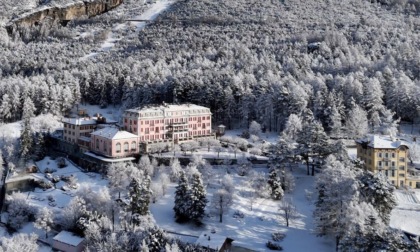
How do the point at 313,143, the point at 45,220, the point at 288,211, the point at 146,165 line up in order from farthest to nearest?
1. the point at 146,165
2. the point at 313,143
3. the point at 288,211
4. the point at 45,220

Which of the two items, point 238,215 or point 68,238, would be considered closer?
point 68,238

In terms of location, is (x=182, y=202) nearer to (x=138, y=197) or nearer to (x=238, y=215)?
(x=138, y=197)

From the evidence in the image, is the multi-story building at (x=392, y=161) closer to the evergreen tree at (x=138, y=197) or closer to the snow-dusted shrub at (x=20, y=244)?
the evergreen tree at (x=138, y=197)

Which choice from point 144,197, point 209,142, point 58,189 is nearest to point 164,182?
point 144,197

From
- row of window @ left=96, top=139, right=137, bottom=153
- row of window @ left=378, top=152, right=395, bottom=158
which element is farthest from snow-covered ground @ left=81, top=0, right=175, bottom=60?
row of window @ left=378, top=152, right=395, bottom=158

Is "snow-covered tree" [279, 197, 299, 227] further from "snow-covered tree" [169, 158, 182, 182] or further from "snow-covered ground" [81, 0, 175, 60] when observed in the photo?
"snow-covered ground" [81, 0, 175, 60]

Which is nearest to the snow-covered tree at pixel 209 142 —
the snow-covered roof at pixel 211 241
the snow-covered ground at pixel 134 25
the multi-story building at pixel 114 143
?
the multi-story building at pixel 114 143

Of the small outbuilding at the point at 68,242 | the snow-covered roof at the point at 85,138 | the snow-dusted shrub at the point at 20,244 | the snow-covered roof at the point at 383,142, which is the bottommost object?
the small outbuilding at the point at 68,242
